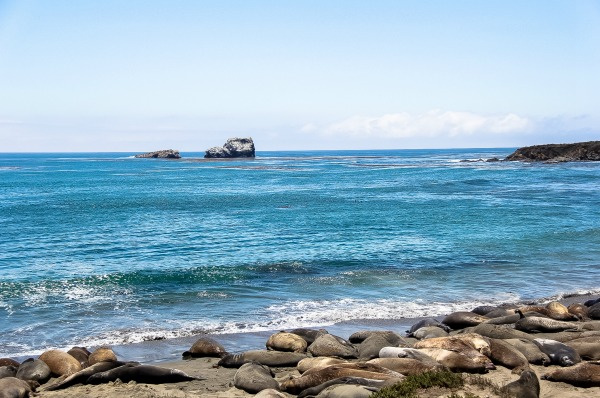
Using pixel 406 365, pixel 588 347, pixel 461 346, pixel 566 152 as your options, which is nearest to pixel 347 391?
pixel 406 365

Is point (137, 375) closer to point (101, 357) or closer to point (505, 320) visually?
point (101, 357)

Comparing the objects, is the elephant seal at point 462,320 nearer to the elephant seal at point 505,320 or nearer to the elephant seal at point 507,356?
the elephant seal at point 505,320

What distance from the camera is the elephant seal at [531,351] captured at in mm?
14672

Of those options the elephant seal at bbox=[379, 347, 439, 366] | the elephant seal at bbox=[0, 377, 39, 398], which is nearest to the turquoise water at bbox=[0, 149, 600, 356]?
the elephant seal at bbox=[0, 377, 39, 398]

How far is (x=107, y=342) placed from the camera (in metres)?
18.8

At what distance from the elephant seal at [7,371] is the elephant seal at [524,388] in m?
11.2

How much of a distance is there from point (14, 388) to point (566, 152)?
133 meters

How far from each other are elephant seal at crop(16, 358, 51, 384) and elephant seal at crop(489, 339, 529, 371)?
10.8 metres

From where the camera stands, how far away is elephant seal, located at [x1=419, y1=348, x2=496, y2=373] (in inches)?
547

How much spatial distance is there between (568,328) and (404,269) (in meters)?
11.2

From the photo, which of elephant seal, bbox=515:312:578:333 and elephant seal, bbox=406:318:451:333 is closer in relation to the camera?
elephant seal, bbox=515:312:578:333

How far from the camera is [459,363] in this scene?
1397cm

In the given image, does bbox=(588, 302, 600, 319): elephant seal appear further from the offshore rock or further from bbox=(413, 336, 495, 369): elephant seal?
the offshore rock

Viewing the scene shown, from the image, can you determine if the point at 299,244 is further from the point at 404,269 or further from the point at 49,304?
the point at 49,304
